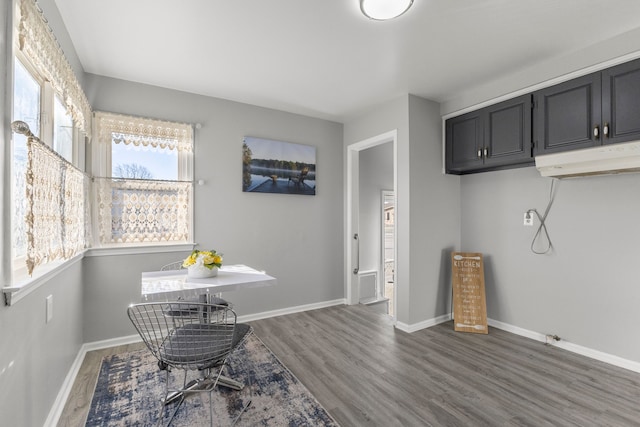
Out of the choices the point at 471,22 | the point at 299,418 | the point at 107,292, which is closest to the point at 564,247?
the point at 471,22

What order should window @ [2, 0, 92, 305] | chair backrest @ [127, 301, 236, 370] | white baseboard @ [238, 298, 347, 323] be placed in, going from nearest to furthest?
window @ [2, 0, 92, 305]
chair backrest @ [127, 301, 236, 370]
white baseboard @ [238, 298, 347, 323]

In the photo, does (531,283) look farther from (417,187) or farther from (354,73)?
(354,73)

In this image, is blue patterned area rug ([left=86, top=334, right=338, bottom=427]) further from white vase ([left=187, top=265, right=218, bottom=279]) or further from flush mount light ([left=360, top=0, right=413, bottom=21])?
flush mount light ([left=360, top=0, right=413, bottom=21])

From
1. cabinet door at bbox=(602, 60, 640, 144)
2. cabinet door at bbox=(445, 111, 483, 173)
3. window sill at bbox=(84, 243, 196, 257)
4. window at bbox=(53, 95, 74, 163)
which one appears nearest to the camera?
window at bbox=(53, 95, 74, 163)

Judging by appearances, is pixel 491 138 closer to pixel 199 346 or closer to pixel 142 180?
pixel 199 346

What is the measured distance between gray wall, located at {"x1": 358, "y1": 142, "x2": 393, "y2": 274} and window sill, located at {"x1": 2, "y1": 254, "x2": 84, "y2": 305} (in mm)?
3778

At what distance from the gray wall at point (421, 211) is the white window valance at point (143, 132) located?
2311mm

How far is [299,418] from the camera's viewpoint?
196 centimetres

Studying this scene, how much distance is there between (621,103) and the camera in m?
2.37

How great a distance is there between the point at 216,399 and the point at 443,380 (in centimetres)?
171

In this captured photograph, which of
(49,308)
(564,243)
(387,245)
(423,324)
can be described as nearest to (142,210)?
(49,308)

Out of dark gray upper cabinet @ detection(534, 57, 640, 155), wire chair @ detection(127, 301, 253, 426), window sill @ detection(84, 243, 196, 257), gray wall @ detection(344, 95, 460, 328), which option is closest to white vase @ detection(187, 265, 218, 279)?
wire chair @ detection(127, 301, 253, 426)

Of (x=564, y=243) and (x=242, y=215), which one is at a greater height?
(x=242, y=215)

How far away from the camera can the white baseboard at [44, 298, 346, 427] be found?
1.94 meters
